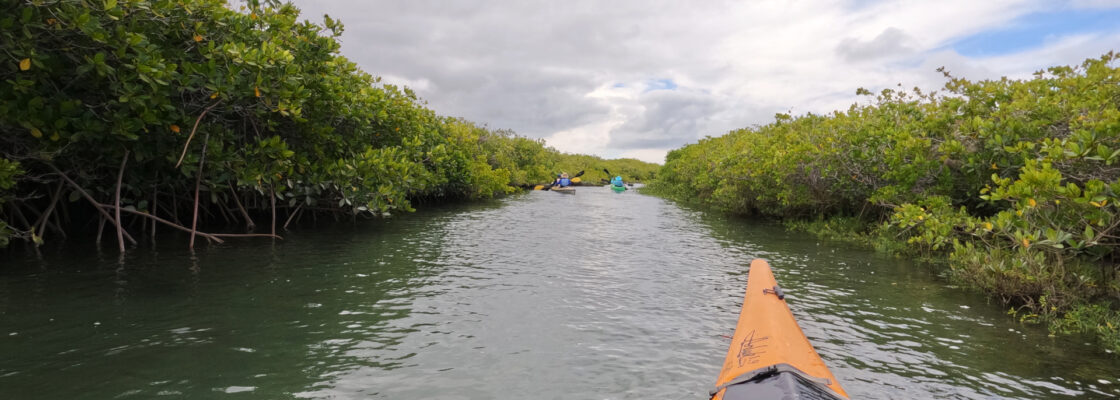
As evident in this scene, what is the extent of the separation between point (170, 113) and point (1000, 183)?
1489 cm

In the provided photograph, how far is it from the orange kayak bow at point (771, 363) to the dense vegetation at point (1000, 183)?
14.4ft

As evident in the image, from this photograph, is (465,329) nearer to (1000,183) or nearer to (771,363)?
(771,363)

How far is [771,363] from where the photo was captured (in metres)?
5.00

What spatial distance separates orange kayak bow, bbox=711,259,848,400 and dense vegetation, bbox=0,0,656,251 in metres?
10.0

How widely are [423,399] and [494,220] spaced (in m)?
19.3

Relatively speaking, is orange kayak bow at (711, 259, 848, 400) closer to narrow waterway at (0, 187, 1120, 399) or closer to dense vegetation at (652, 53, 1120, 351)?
narrow waterway at (0, 187, 1120, 399)

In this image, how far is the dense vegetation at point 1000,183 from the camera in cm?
765

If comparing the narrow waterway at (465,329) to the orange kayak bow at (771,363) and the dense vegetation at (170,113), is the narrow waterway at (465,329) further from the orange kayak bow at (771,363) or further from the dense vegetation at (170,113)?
the dense vegetation at (170,113)

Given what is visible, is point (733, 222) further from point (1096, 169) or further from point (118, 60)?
point (118, 60)

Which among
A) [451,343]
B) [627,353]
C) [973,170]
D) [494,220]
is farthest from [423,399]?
[494,220]

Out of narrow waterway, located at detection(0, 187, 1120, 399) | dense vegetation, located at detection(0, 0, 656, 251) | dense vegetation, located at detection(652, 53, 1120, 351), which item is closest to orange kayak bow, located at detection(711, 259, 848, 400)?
narrow waterway, located at detection(0, 187, 1120, 399)

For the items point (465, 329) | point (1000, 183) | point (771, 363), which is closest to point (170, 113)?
point (465, 329)

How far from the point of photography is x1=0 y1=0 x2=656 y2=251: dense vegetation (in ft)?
29.3

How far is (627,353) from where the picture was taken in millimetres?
6914
